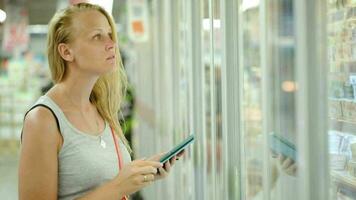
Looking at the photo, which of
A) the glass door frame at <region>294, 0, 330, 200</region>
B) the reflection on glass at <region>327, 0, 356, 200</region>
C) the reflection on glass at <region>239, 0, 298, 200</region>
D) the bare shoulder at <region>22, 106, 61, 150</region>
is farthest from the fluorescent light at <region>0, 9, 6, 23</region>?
the reflection on glass at <region>327, 0, 356, 200</region>

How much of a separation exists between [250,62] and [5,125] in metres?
6.43

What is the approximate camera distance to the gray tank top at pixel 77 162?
1379mm

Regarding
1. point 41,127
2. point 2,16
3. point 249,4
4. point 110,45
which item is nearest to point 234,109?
point 249,4

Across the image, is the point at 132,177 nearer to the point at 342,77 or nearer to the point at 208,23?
the point at 342,77

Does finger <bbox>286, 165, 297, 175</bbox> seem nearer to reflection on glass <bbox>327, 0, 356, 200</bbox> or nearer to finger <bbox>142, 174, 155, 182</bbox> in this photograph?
reflection on glass <bbox>327, 0, 356, 200</bbox>

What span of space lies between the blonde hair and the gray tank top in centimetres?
16

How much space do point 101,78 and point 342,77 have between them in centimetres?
83

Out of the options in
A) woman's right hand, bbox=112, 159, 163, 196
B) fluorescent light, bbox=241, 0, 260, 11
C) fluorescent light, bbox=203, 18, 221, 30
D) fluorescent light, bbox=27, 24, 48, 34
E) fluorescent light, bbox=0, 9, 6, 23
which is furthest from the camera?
fluorescent light, bbox=27, 24, 48, 34

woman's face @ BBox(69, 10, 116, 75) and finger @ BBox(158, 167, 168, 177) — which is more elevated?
woman's face @ BBox(69, 10, 116, 75)

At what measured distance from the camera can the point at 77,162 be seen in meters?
1.39

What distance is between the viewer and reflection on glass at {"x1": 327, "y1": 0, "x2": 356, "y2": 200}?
4.08 feet

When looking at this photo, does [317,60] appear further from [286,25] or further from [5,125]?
[5,125]

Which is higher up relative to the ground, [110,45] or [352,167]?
[110,45]

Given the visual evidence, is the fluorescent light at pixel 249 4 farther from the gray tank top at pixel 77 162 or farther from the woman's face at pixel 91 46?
the gray tank top at pixel 77 162
